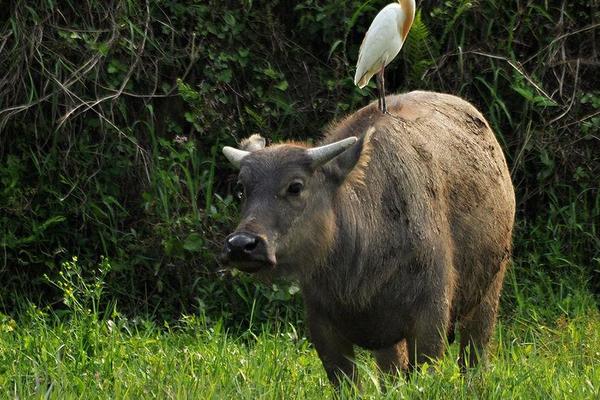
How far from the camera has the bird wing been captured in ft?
23.5

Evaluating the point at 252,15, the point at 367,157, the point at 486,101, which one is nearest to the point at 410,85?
the point at 486,101

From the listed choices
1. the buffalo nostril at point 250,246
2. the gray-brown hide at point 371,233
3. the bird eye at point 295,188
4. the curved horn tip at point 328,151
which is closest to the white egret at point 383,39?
the gray-brown hide at point 371,233

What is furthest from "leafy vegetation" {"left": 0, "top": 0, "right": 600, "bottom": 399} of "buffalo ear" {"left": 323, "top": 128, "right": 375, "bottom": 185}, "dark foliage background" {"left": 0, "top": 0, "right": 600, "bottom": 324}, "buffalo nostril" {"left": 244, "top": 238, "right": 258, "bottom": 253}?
"buffalo nostril" {"left": 244, "top": 238, "right": 258, "bottom": 253}

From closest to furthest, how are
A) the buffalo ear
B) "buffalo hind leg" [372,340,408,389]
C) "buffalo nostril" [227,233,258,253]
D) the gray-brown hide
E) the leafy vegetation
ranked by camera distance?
"buffalo nostril" [227,233,258,253] < the gray-brown hide < the buffalo ear < "buffalo hind leg" [372,340,408,389] < the leafy vegetation

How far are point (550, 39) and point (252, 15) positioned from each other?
1.97 meters

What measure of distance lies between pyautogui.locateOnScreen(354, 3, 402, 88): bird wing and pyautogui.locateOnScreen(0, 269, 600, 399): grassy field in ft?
4.89

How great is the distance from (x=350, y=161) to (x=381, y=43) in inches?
54.6

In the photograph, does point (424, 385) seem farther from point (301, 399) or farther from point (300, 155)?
point (300, 155)

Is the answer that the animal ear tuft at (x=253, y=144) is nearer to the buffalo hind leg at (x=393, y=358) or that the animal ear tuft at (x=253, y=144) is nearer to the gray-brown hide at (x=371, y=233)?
the gray-brown hide at (x=371, y=233)

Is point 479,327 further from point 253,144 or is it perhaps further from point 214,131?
point 214,131

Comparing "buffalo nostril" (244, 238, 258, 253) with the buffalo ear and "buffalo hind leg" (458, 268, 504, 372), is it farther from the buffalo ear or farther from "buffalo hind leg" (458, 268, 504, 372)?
"buffalo hind leg" (458, 268, 504, 372)

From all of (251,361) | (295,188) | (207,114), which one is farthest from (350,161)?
(207,114)

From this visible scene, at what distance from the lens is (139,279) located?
820cm

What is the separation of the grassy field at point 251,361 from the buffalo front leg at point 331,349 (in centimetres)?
8
